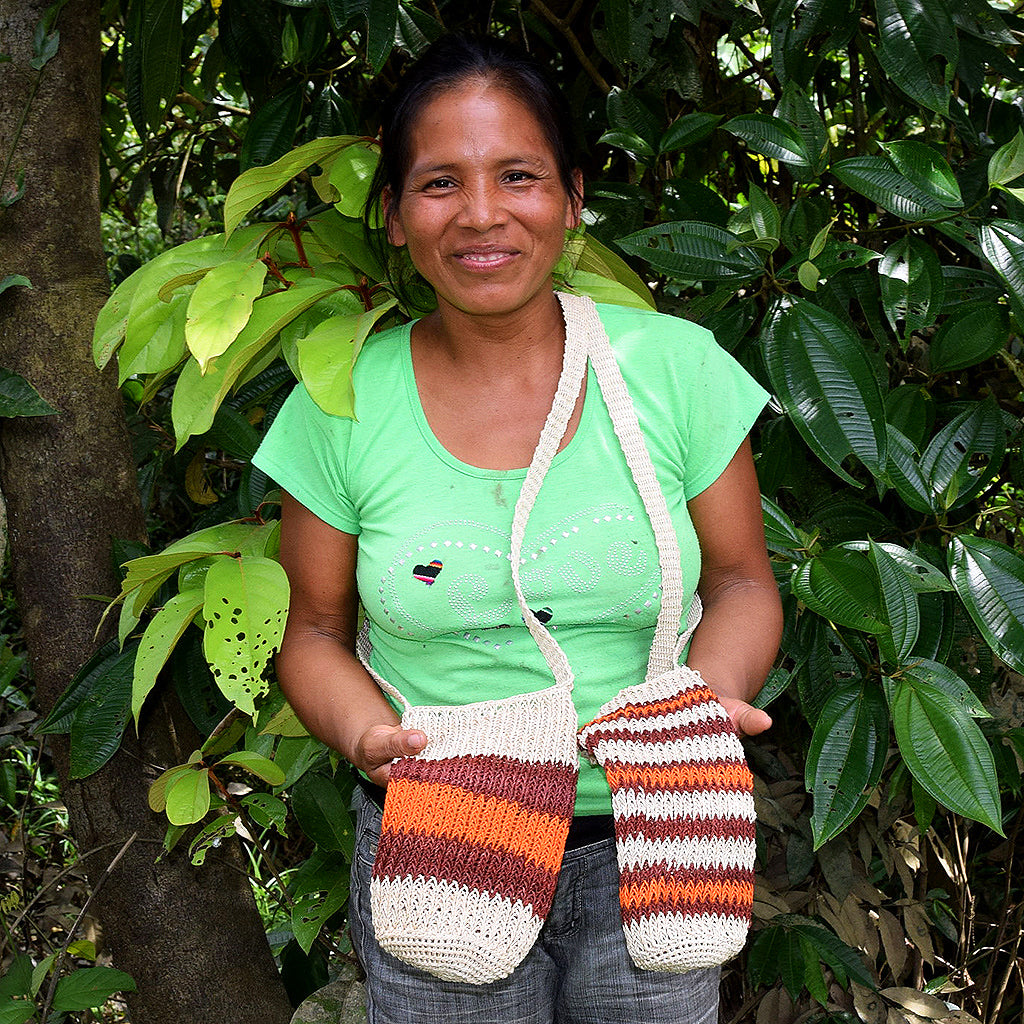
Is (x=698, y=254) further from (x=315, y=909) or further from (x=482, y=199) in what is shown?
(x=315, y=909)

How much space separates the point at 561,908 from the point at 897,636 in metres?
0.42

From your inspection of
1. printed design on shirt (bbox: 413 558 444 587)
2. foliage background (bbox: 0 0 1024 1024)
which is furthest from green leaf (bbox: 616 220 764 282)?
printed design on shirt (bbox: 413 558 444 587)

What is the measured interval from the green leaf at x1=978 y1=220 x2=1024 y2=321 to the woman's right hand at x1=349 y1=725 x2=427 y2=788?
75cm

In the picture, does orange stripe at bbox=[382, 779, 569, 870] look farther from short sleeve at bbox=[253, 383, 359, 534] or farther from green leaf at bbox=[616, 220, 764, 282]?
green leaf at bbox=[616, 220, 764, 282]

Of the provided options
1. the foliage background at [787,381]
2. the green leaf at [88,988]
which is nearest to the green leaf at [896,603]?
the foliage background at [787,381]

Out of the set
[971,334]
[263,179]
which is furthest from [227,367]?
[971,334]

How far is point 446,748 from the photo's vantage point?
982 millimetres

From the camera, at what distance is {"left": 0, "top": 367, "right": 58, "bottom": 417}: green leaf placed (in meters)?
1.36

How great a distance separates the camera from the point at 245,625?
1.10 meters

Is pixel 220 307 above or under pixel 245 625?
above

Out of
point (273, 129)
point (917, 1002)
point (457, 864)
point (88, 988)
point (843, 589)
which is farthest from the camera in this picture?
point (917, 1002)

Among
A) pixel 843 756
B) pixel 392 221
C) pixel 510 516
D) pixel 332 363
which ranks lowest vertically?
pixel 843 756

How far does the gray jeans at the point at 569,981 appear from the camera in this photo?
109cm

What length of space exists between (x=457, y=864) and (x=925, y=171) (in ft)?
2.78
